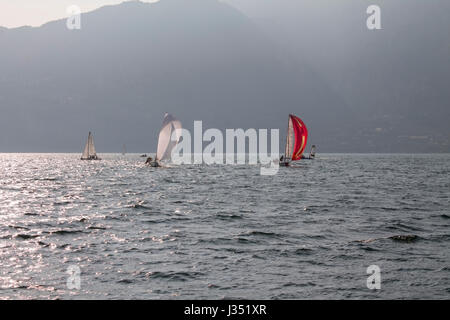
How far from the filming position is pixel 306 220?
96.9 feet

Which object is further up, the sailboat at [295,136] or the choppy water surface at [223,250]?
the sailboat at [295,136]

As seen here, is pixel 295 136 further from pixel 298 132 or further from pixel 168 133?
pixel 168 133

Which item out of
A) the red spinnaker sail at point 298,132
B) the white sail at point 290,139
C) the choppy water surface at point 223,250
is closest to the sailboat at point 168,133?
the white sail at point 290,139

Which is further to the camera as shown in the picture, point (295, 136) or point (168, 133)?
point (295, 136)

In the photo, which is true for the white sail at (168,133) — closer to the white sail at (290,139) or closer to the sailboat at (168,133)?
the sailboat at (168,133)

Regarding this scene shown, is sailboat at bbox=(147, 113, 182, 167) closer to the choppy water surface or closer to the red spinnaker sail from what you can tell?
the red spinnaker sail

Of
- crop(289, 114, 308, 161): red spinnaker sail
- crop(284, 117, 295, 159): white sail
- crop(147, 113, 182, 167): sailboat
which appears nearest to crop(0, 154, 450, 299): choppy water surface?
crop(147, 113, 182, 167): sailboat

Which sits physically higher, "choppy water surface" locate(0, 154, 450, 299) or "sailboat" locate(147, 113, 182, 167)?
"sailboat" locate(147, 113, 182, 167)

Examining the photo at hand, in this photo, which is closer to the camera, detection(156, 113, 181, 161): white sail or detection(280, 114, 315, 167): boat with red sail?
detection(156, 113, 181, 161): white sail

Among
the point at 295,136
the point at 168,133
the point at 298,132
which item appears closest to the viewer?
the point at 168,133

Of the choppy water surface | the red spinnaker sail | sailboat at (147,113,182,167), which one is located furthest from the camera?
the red spinnaker sail

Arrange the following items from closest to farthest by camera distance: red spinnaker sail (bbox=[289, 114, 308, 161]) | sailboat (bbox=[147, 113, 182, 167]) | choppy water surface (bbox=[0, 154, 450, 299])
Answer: choppy water surface (bbox=[0, 154, 450, 299]) → sailboat (bbox=[147, 113, 182, 167]) → red spinnaker sail (bbox=[289, 114, 308, 161])

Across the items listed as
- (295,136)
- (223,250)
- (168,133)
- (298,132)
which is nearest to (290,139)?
(295,136)
